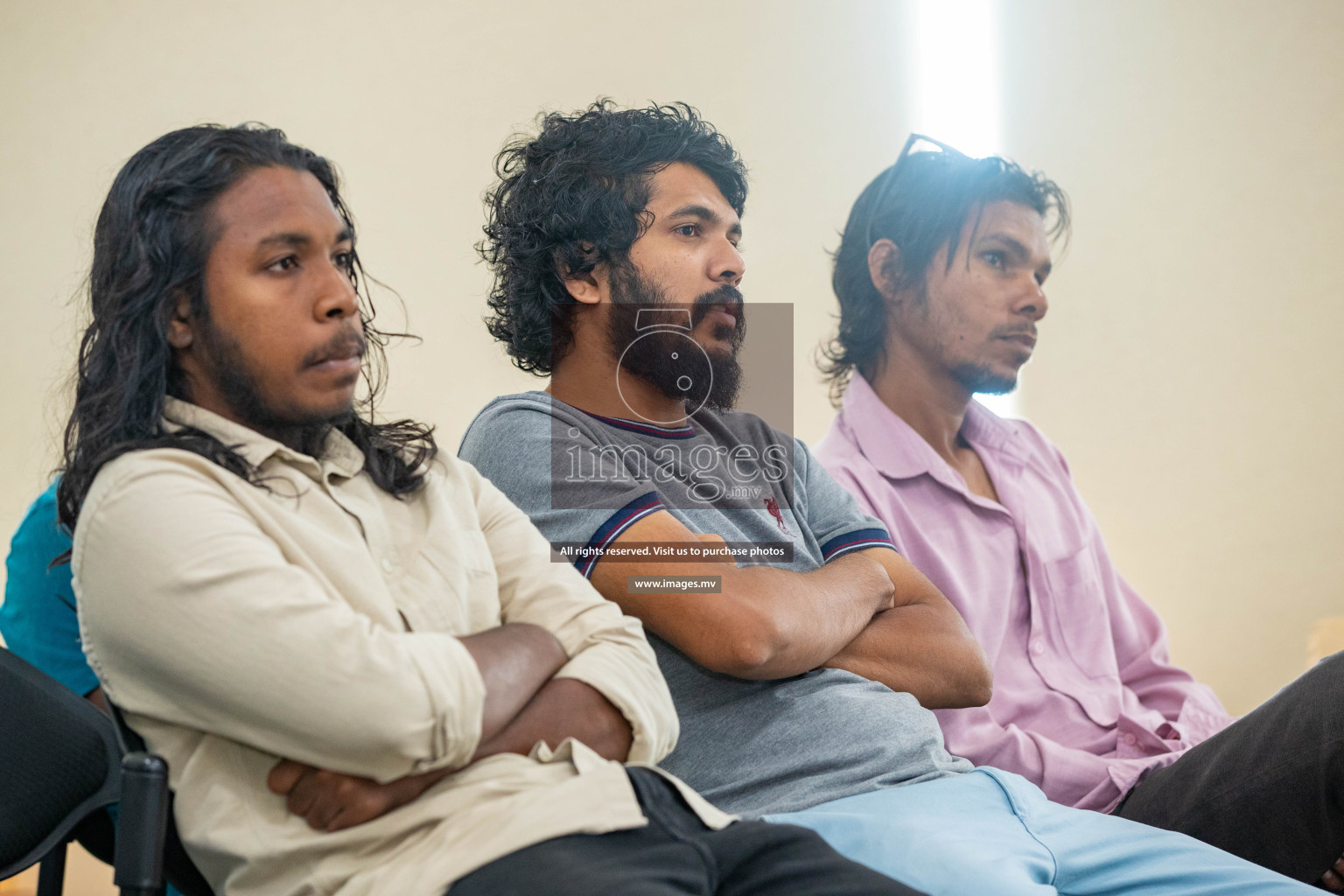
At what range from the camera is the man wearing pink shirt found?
147cm

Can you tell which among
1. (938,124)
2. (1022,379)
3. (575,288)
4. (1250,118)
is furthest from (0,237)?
(1250,118)

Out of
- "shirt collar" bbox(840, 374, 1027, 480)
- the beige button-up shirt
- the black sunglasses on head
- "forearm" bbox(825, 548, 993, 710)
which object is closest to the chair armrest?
the beige button-up shirt

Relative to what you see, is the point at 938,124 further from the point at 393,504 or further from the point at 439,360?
the point at 393,504

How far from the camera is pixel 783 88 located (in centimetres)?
311

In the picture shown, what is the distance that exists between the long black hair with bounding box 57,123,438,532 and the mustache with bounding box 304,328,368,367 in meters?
0.11

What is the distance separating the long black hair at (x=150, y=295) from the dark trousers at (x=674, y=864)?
1.41ft

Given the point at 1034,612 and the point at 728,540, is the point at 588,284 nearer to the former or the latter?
the point at 728,540

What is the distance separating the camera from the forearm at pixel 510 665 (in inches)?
37.7

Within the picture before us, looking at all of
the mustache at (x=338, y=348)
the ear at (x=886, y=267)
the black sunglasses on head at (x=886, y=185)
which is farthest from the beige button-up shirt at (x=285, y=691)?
the black sunglasses on head at (x=886, y=185)

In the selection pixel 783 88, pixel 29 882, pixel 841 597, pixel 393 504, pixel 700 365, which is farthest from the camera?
pixel 783 88

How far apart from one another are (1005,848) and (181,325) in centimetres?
104

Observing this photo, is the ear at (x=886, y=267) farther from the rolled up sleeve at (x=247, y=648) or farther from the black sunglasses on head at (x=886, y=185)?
the rolled up sleeve at (x=247, y=648)

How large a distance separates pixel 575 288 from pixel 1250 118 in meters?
2.75

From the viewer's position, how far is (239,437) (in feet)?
3.44
